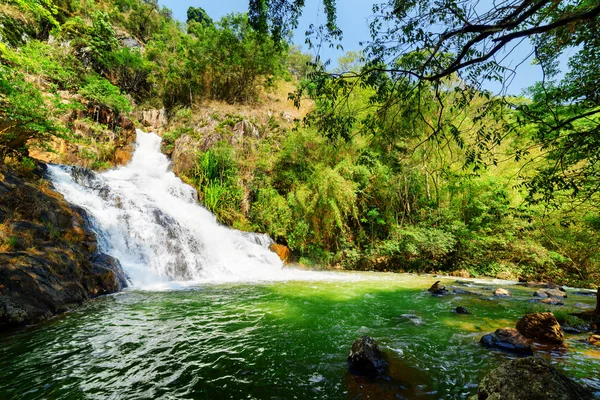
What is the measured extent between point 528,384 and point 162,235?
9676mm

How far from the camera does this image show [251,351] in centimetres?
338

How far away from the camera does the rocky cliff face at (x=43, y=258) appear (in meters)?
4.31

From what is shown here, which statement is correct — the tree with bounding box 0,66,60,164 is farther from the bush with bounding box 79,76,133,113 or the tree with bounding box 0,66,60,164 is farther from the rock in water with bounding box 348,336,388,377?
the rock in water with bounding box 348,336,388,377

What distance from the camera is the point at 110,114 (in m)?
15.7

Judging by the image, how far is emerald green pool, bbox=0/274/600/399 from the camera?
254cm

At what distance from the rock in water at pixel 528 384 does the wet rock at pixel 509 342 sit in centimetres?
114

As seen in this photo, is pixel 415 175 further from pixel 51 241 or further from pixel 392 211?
pixel 51 241

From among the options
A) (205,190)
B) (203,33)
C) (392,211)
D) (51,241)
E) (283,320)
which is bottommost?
(283,320)

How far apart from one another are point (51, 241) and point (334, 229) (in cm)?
1012

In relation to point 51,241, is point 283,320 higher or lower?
lower

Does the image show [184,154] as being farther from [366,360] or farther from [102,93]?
[366,360]

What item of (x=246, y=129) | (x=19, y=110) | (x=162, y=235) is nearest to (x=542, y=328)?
(x=162, y=235)

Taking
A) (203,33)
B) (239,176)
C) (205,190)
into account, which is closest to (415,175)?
(239,176)

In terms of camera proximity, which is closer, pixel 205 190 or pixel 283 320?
pixel 283 320
